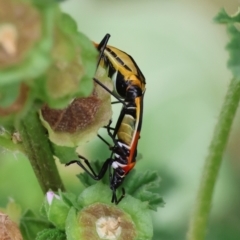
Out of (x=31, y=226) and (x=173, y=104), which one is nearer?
(x=31, y=226)

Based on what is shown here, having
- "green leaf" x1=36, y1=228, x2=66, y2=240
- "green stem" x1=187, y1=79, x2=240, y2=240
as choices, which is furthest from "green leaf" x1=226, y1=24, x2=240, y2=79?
"green leaf" x1=36, y1=228, x2=66, y2=240

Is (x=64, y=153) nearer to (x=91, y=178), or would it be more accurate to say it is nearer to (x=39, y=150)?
(x=39, y=150)

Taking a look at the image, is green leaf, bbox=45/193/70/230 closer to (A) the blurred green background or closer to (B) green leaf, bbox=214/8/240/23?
(B) green leaf, bbox=214/8/240/23

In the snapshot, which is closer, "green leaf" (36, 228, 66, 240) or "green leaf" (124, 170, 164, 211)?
"green leaf" (36, 228, 66, 240)

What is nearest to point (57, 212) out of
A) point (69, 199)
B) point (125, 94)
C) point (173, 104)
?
point (69, 199)

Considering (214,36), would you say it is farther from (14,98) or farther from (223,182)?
(14,98)

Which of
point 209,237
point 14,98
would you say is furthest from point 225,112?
point 209,237

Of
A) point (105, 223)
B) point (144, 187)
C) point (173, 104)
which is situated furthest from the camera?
point (173, 104)
